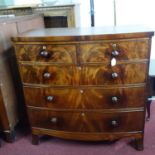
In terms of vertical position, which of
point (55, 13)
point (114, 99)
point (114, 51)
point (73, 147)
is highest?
point (55, 13)

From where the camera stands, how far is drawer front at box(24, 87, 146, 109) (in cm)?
136

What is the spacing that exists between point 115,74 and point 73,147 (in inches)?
27.7

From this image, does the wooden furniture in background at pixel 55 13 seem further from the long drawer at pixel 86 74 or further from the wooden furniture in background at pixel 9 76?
the long drawer at pixel 86 74

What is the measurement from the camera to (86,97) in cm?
140

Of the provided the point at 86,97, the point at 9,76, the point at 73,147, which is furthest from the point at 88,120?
the point at 9,76

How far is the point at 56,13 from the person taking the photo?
1.90 metres

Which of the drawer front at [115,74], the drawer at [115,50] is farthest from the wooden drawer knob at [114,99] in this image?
the drawer at [115,50]

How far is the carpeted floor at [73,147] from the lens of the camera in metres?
1.55

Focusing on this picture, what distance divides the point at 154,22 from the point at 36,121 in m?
1.46

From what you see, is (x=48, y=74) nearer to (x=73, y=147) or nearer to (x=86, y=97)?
(x=86, y=97)

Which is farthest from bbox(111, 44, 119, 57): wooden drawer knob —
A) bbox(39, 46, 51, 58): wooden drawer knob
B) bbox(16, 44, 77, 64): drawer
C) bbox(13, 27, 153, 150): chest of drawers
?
bbox(39, 46, 51, 58): wooden drawer knob

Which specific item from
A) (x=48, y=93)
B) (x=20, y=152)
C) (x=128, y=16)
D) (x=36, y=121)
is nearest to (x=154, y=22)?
(x=128, y=16)

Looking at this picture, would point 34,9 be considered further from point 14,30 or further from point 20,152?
point 20,152

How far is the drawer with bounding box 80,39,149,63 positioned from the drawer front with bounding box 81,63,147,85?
5 centimetres
